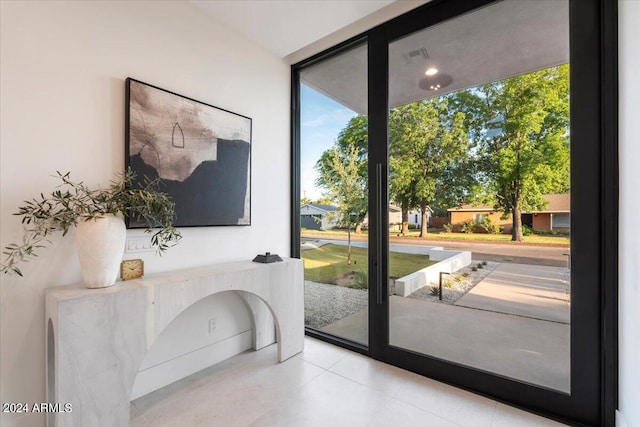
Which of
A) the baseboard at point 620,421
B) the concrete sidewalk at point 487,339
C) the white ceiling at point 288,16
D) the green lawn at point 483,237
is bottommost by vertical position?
the baseboard at point 620,421

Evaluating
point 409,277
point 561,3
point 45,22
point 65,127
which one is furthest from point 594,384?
point 45,22

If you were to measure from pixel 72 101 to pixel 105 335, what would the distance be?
52.9 inches

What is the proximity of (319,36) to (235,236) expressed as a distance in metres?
1.93

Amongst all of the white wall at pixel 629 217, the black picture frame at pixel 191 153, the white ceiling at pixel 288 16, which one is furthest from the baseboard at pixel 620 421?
the white ceiling at pixel 288 16

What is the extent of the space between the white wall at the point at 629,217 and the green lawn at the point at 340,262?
107 centimetres

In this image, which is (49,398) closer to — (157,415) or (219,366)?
(157,415)

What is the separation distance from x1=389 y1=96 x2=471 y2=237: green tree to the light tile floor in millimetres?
1158

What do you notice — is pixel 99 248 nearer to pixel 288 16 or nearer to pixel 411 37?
pixel 288 16

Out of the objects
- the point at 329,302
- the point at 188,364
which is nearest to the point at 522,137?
the point at 329,302

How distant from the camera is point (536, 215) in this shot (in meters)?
1.85

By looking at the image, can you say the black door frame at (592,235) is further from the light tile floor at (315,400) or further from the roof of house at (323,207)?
the roof of house at (323,207)

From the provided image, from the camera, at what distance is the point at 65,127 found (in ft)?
5.40

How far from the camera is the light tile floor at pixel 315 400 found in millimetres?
Result: 1688

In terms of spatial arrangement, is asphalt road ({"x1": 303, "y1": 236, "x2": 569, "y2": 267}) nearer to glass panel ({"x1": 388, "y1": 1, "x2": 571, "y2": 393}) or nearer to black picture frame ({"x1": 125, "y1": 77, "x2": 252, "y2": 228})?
glass panel ({"x1": 388, "y1": 1, "x2": 571, "y2": 393})
